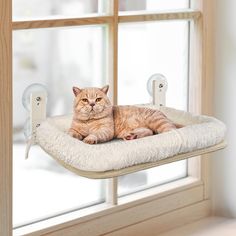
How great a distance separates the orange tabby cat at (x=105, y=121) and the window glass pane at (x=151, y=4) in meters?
0.36

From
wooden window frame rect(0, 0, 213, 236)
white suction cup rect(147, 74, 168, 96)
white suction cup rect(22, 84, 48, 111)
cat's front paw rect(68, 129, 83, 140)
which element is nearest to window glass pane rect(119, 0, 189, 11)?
wooden window frame rect(0, 0, 213, 236)

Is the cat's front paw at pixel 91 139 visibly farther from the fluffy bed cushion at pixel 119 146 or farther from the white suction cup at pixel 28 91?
the white suction cup at pixel 28 91

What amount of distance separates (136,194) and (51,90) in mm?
402

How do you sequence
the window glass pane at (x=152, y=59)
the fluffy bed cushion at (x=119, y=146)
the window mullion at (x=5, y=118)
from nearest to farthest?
the fluffy bed cushion at (x=119, y=146)
the window mullion at (x=5, y=118)
the window glass pane at (x=152, y=59)

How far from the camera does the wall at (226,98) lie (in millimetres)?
1999

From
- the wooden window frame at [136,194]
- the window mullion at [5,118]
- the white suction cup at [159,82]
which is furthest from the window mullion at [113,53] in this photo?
the window mullion at [5,118]

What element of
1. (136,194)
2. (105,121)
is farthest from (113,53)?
(136,194)

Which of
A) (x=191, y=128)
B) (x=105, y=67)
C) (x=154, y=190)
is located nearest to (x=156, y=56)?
(x=105, y=67)

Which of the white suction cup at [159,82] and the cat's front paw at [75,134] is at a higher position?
the white suction cup at [159,82]

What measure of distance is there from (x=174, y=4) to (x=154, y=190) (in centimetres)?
52

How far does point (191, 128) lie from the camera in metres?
1.51

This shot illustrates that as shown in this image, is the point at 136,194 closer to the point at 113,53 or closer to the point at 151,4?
the point at 113,53

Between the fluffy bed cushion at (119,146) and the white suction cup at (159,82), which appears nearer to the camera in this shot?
the fluffy bed cushion at (119,146)

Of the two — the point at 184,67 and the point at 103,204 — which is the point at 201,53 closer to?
the point at 184,67
